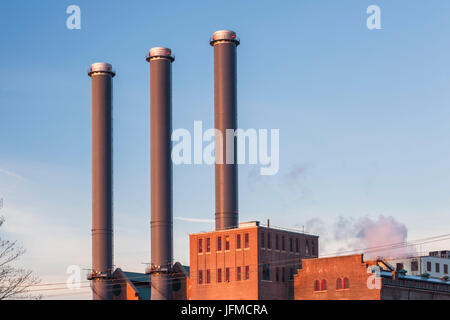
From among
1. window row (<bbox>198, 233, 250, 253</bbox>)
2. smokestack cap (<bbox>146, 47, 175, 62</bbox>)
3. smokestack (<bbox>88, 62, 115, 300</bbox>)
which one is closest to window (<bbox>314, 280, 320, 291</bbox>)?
window row (<bbox>198, 233, 250, 253</bbox>)

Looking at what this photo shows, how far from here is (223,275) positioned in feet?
405

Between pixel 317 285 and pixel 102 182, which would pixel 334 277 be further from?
pixel 102 182

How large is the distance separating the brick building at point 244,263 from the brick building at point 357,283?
175 inches

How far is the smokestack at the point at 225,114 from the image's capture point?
5221 inches

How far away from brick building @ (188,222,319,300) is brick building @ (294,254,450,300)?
→ 4450 millimetres

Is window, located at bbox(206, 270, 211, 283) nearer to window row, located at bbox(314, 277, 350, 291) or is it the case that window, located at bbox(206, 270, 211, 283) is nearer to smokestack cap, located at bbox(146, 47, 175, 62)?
window row, located at bbox(314, 277, 350, 291)

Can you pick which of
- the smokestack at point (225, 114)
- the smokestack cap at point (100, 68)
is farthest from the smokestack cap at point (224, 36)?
the smokestack cap at point (100, 68)

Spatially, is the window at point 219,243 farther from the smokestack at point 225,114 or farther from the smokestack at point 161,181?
the smokestack at point 161,181

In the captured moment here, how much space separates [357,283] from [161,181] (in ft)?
139

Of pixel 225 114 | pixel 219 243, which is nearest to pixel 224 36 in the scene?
pixel 225 114

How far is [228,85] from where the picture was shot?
13625cm
